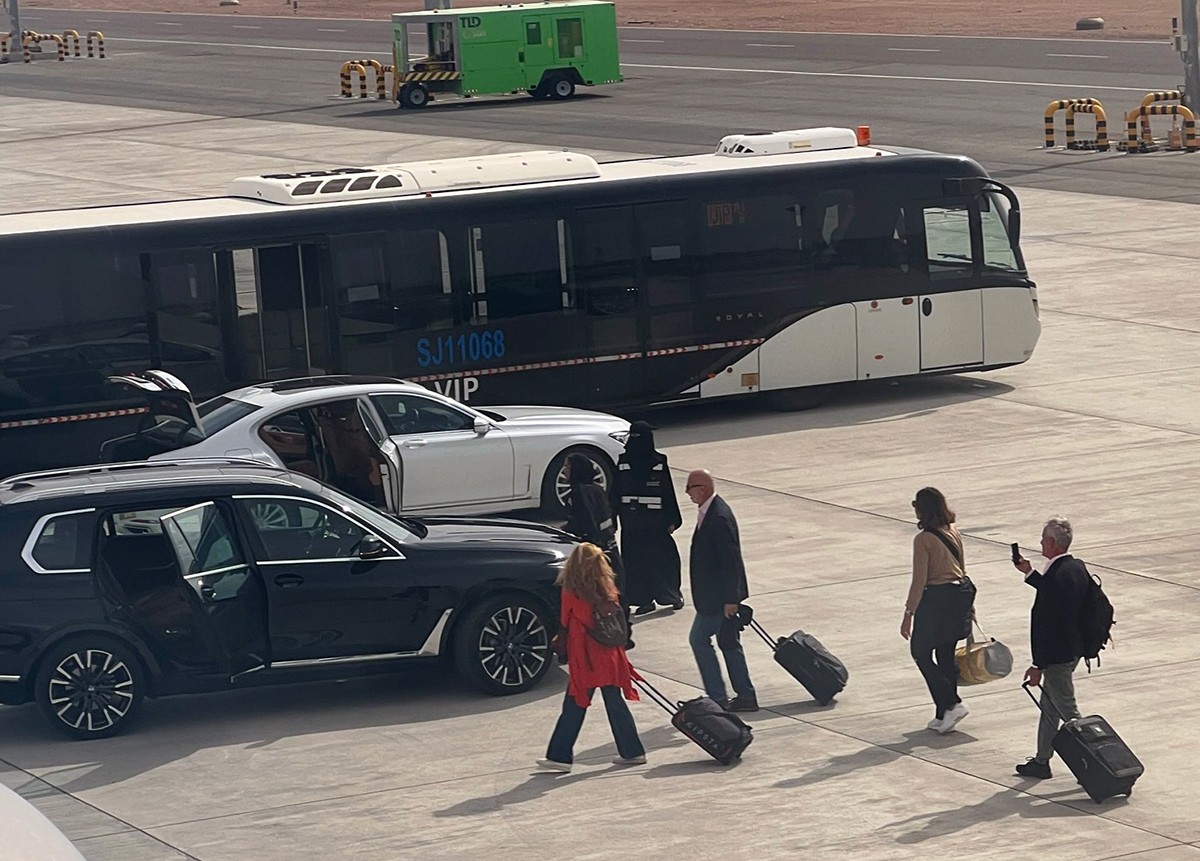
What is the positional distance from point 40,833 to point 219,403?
1291cm

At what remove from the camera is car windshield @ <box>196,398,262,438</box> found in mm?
17031

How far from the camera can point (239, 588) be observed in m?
12.9

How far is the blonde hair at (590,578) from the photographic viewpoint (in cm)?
1141

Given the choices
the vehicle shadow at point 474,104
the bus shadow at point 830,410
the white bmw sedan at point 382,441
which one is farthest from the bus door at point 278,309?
the vehicle shadow at point 474,104

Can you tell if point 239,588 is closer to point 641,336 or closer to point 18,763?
point 18,763

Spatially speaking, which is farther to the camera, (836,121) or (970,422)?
(836,121)

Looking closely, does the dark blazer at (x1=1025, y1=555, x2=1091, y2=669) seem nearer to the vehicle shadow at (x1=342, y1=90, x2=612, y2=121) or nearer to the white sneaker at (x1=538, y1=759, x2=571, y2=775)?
the white sneaker at (x1=538, y1=759, x2=571, y2=775)

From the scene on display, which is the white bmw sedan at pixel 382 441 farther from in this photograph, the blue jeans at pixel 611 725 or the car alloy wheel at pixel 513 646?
the blue jeans at pixel 611 725

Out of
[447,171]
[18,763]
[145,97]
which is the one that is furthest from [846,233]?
[145,97]

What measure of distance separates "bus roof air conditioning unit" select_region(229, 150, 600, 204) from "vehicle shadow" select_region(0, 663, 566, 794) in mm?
7995

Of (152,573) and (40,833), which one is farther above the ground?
(40,833)

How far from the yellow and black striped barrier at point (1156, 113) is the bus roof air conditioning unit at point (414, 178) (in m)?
22.7

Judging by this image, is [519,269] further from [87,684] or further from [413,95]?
[413,95]

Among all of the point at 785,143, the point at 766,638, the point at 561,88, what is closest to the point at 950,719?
the point at 766,638
